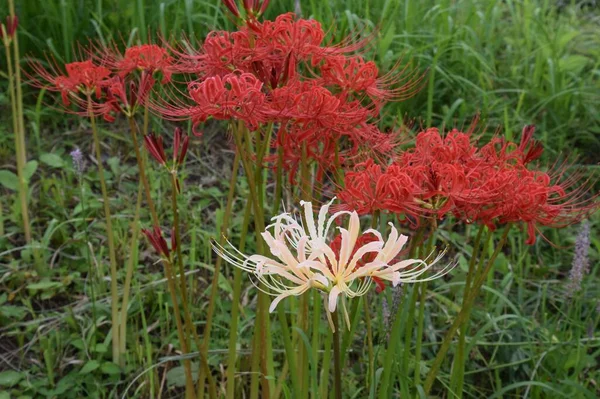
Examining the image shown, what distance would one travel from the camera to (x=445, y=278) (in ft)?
10.1

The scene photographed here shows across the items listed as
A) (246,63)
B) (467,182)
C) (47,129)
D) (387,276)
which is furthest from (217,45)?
(47,129)

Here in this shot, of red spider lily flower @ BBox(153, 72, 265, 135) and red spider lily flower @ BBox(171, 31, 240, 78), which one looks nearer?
red spider lily flower @ BBox(153, 72, 265, 135)

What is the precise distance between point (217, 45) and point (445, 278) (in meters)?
1.65

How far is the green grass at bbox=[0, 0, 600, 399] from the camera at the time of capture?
2.50 meters

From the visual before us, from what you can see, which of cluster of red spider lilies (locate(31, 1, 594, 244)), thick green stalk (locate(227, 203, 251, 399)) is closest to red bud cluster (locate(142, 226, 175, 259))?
thick green stalk (locate(227, 203, 251, 399))

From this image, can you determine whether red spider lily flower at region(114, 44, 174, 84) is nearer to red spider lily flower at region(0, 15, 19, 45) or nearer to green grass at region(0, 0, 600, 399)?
green grass at region(0, 0, 600, 399)

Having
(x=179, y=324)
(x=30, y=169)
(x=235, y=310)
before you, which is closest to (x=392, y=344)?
(x=235, y=310)

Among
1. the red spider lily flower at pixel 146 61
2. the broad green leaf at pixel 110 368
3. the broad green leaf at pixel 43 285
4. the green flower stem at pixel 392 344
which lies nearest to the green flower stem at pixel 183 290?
the red spider lily flower at pixel 146 61

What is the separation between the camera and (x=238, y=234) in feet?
10.2

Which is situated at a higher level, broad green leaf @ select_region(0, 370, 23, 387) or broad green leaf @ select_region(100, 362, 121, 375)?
broad green leaf @ select_region(100, 362, 121, 375)

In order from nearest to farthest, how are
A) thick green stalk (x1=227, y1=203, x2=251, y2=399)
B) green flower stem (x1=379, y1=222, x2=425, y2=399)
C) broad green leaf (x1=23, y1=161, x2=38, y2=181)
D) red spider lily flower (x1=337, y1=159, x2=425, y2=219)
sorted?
red spider lily flower (x1=337, y1=159, x2=425, y2=219), green flower stem (x1=379, y1=222, x2=425, y2=399), thick green stalk (x1=227, y1=203, x2=251, y2=399), broad green leaf (x1=23, y1=161, x2=38, y2=181)

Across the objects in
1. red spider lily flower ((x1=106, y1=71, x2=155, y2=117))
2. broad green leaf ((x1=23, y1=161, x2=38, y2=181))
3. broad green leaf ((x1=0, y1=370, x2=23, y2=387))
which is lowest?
broad green leaf ((x1=0, y1=370, x2=23, y2=387))

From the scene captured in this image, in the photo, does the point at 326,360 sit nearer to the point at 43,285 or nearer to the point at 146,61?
the point at 146,61

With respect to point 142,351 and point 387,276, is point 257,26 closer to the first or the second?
point 387,276
